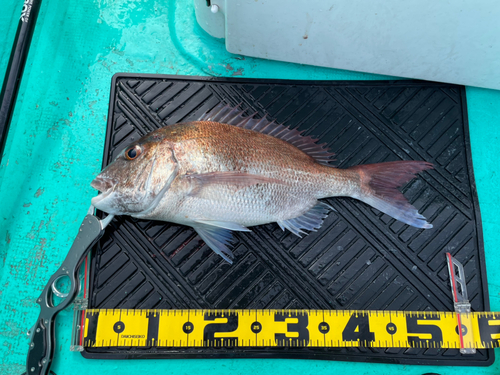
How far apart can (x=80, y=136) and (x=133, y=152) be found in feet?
1.96

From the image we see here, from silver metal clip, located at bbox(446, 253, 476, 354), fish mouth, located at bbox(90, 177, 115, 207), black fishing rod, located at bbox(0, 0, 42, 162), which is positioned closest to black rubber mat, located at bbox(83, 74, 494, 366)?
silver metal clip, located at bbox(446, 253, 476, 354)

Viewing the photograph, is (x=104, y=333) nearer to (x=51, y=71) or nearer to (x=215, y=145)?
(x=215, y=145)

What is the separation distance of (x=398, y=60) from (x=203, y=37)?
125cm

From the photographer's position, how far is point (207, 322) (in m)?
1.65

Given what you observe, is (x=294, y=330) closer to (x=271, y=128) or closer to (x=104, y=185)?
(x=271, y=128)

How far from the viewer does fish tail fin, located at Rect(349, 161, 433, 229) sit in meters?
1.69

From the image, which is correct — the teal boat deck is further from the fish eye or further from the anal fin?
the anal fin

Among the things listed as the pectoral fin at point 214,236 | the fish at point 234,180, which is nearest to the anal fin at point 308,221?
the fish at point 234,180

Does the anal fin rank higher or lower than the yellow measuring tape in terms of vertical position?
higher

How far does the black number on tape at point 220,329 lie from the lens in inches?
64.1

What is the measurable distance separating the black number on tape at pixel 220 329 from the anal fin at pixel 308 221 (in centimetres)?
57

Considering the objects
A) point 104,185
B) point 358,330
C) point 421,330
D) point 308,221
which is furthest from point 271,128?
point 421,330

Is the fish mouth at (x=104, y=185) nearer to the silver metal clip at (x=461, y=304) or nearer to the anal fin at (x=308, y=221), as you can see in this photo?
the anal fin at (x=308, y=221)

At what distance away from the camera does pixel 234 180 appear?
60.2 inches
